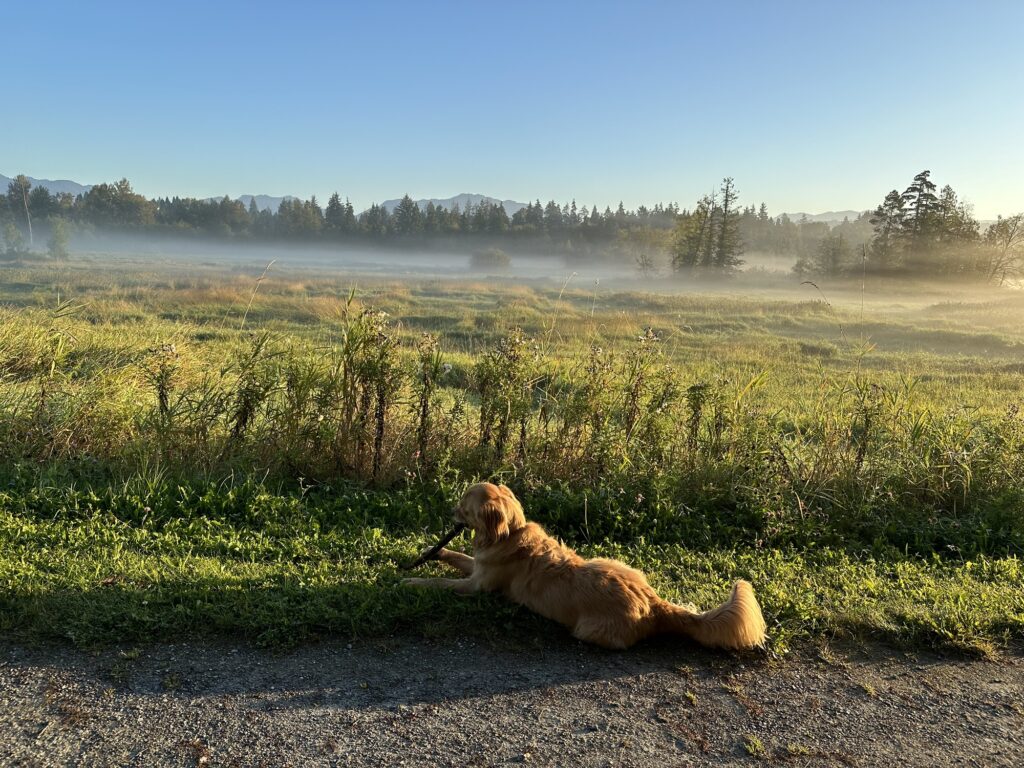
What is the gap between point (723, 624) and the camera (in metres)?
3.46

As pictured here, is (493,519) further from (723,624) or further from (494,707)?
(723,624)

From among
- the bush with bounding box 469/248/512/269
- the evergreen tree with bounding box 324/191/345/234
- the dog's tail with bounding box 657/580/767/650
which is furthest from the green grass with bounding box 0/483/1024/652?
the evergreen tree with bounding box 324/191/345/234

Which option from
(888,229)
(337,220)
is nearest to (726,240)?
(888,229)

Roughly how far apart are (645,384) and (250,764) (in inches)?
188

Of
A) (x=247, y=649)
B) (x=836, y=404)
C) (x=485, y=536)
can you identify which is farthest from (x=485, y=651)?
(x=836, y=404)

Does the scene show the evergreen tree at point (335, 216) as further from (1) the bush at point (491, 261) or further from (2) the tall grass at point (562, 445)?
(2) the tall grass at point (562, 445)

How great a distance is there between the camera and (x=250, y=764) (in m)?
2.57

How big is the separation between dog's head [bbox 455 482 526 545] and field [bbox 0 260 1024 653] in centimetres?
38

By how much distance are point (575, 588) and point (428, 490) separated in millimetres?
2200

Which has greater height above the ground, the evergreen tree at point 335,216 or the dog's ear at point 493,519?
the evergreen tree at point 335,216

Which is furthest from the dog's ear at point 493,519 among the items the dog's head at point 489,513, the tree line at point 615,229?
the tree line at point 615,229

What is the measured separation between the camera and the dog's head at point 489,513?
13.2 feet

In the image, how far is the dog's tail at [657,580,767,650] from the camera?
346 cm

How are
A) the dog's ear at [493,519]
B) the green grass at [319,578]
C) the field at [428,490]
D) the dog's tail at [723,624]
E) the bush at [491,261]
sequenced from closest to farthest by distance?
the dog's tail at [723,624] < the green grass at [319,578] < the field at [428,490] < the dog's ear at [493,519] < the bush at [491,261]
